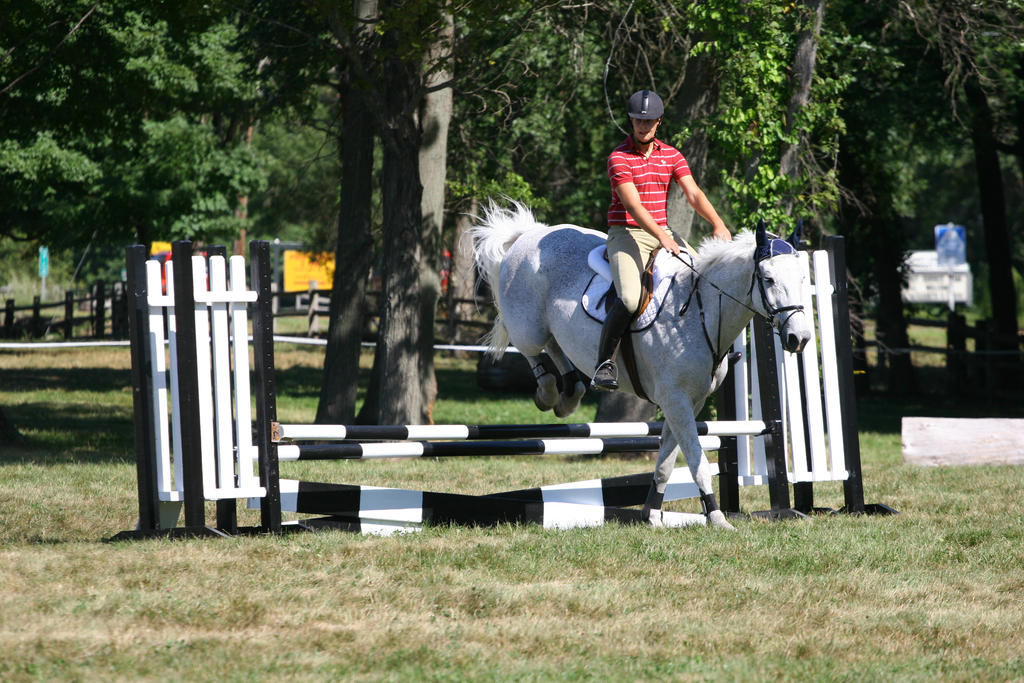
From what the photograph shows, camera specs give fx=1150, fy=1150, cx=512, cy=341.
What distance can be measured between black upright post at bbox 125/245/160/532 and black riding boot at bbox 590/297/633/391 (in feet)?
8.92

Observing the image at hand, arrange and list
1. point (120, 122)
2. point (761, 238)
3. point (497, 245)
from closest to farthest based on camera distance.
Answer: point (761, 238), point (497, 245), point (120, 122)

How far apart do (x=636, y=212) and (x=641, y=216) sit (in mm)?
41

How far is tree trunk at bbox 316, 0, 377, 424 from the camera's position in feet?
53.8

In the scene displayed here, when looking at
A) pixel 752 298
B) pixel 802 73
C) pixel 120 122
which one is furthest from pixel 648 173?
pixel 120 122

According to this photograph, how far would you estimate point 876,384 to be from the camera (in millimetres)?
27500

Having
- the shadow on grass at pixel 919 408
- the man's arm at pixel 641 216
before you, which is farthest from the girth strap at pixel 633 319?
the shadow on grass at pixel 919 408

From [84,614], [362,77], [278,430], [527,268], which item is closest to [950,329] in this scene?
[362,77]

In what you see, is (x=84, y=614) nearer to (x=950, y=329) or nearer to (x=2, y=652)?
(x=2, y=652)

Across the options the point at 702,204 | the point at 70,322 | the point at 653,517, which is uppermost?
the point at 70,322

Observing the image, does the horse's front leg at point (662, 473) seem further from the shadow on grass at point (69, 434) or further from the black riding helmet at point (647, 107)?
the shadow on grass at point (69, 434)

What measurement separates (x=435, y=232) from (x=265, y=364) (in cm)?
875

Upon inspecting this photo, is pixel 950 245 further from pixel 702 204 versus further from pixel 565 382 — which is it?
pixel 702 204

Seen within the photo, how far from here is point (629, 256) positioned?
734 cm

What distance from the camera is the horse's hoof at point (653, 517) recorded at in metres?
7.63
